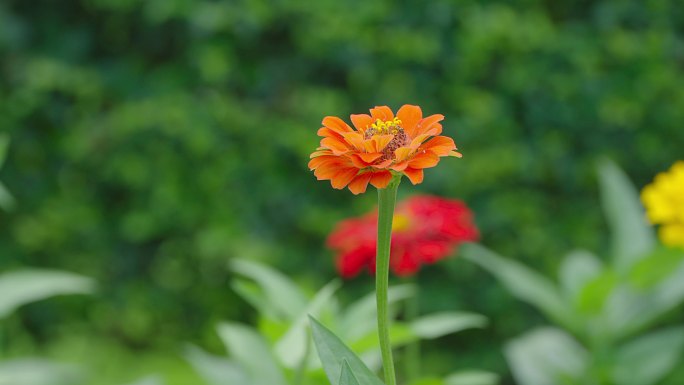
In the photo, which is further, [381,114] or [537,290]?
[537,290]

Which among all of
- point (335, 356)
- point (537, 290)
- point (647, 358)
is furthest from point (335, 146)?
point (647, 358)

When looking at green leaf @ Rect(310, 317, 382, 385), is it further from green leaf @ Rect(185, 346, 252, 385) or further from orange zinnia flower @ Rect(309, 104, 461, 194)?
green leaf @ Rect(185, 346, 252, 385)

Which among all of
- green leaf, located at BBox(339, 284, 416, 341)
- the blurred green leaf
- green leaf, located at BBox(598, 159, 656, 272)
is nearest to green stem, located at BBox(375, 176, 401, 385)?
green leaf, located at BBox(339, 284, 416, 341)

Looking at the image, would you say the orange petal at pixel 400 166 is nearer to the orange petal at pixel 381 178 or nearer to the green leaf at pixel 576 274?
the orange petal at pixel 381 178

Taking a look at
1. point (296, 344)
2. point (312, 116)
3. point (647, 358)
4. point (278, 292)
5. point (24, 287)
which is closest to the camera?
point (296, 344)

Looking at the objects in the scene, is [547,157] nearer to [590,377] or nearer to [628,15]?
[628,15]

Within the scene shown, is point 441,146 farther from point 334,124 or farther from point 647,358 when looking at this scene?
point 647,358

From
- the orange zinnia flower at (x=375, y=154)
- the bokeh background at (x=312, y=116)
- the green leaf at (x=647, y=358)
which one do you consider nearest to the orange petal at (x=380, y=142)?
the orange zinnia flower at (x=375, y=154)
